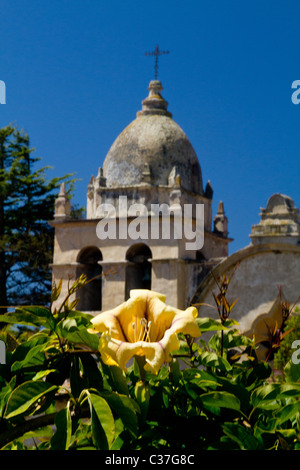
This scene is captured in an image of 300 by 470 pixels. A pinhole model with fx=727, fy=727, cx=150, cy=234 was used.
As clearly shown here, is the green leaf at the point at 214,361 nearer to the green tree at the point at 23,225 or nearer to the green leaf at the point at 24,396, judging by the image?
the green leaf at the point at 24,396

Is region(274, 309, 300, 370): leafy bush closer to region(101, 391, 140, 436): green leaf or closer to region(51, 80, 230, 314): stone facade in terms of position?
region(51, 80, 230, 314): stone facade

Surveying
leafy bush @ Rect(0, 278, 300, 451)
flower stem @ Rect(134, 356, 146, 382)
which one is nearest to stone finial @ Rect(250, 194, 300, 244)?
leafy bush @ Rect(0, 278, 300, 451)

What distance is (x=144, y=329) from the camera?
1.87m

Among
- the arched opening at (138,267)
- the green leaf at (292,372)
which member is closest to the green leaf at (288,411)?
the green leaf at (292,372)

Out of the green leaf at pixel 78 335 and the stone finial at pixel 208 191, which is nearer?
the green leaf at pixel 78 335

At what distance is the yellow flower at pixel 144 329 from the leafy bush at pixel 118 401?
47mm

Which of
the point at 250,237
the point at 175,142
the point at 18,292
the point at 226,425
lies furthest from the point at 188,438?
the point at 18,292

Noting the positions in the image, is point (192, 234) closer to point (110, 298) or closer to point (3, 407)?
point (110, 298)

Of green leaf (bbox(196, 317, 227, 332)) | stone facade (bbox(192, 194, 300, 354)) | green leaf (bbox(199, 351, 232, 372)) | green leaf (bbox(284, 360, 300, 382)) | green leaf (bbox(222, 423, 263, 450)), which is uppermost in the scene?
stone facade (bbox(192, 194, 300, 354))

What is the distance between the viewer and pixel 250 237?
52.5 ft

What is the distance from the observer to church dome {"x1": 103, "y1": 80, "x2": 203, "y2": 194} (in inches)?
710

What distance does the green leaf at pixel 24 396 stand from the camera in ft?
5.45

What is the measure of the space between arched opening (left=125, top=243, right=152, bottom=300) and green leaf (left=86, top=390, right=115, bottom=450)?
15510 millimetres

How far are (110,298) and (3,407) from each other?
50.0 ft
